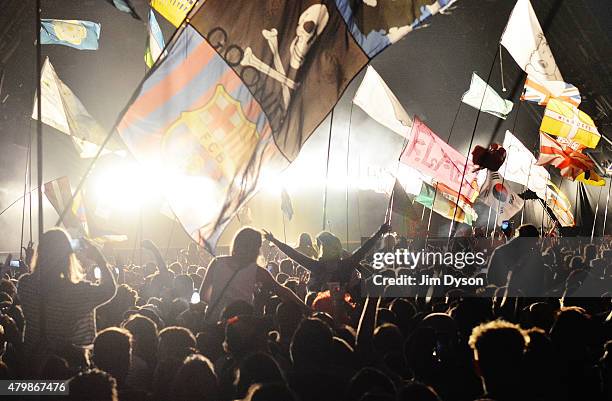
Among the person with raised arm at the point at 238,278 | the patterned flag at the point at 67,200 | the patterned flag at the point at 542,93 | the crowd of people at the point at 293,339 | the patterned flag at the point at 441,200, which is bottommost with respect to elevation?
the crowd of people at the point at 293,339

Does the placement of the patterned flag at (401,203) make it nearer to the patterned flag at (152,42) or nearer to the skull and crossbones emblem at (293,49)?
the patterned flag at (152,42)

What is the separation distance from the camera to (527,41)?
11867mm

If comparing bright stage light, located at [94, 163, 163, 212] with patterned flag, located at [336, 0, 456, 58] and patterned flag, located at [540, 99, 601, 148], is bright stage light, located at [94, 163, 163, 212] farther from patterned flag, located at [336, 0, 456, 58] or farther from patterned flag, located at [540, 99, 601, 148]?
patterned flag, located at [540, 99, 601, 148]

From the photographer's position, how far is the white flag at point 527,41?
11594 millimetres

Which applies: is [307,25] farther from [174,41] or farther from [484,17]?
[484,17]

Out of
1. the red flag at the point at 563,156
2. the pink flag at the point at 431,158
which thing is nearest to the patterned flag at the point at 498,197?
the red flag at the point at 563,156

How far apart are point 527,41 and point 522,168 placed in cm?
668

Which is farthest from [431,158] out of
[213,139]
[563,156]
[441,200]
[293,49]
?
[213,139]

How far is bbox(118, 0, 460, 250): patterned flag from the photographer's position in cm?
492

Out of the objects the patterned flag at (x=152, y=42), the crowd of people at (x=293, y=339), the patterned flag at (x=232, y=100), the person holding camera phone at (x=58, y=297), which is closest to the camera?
the crowd of people at (x=293, y=339)

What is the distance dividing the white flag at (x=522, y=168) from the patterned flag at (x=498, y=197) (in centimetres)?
104

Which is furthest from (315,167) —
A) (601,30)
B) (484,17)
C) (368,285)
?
(368,285)

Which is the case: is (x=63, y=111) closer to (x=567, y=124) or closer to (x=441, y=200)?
(x=441, y=200)

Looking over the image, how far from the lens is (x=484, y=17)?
23625mm
